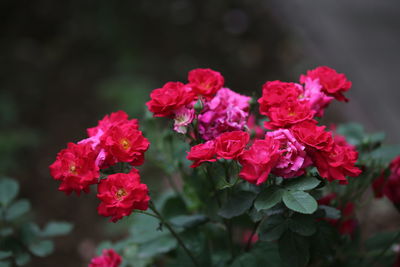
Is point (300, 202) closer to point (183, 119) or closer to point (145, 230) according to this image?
point (183, 119)

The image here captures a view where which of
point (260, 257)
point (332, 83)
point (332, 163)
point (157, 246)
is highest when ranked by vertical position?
point (332, 83)

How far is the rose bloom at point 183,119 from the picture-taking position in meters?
0.92

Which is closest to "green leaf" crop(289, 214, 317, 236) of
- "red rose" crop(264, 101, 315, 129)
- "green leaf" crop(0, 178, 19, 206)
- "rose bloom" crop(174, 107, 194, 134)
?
"red rose" crop(264, 101, 315, 129)

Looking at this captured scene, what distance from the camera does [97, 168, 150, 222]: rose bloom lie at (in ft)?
2.67

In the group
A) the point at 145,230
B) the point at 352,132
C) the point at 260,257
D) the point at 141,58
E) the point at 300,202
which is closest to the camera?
the point at 300,202

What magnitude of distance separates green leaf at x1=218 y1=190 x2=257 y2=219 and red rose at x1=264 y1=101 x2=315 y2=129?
0.57ft

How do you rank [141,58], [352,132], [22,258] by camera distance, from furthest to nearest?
1. [141,58]
2. [352,132]
3. [22,258]

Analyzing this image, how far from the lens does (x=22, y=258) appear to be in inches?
46.6

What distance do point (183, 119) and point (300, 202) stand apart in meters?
0.32

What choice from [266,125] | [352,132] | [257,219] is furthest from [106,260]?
[352,132]

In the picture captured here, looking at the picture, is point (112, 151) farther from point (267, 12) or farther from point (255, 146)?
point (267, 12)

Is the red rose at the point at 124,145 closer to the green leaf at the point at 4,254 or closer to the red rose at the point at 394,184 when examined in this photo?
the green leaf at the point at 4,254

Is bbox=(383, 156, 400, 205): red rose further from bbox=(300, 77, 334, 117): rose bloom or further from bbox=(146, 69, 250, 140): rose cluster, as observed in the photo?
bbox=(146, 69, 250, 140): rose cluster

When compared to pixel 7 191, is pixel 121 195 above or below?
above
